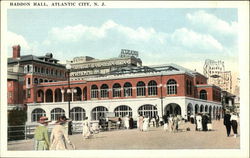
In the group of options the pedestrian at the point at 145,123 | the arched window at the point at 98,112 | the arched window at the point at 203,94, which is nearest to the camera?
the pedestrian at the point at 145,123

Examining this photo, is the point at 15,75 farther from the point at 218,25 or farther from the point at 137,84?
the point at 218,25

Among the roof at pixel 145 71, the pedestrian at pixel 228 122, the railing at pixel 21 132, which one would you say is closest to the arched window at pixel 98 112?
the railing at pixel 21 132

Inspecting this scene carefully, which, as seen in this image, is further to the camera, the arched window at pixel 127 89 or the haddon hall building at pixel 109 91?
the arched window at pixel 127 89

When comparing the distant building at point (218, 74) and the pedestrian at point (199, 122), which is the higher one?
the distant building at point (218, 74)

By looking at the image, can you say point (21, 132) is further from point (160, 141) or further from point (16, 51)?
point (160, 141)

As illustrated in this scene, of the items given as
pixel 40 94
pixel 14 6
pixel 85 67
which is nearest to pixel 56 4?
pixel 14 6

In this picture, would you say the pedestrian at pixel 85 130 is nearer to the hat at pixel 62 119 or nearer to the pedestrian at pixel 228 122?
the hat at pixel 62 119
